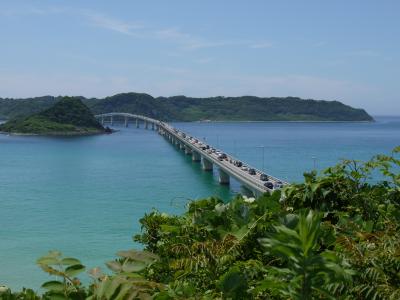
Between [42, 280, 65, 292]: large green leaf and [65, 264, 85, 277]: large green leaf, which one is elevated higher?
[65, 264, 85, 277]: large green leaf

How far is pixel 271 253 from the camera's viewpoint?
210 cm

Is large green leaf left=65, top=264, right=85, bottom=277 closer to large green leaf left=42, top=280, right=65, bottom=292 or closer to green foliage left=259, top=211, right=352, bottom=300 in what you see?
large green leaf left=42, top=280, right=65, bottom=292

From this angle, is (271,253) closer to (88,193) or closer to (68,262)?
(68,262)

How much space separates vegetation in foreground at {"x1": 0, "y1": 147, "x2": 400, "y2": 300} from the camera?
6.95ft

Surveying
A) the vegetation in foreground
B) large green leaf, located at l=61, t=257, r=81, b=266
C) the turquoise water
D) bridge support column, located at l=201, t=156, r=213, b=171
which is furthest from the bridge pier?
large green leaf, located at l=61, t=257, r=81, b=266

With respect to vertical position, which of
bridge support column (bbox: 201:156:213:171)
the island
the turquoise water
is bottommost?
the turquoise water

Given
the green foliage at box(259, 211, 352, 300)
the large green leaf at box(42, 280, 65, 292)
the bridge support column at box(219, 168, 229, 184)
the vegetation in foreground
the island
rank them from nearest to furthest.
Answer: the green foliage at box(259, 211, 352, 300) → the vegetation in foreground → the large green leaf at box(42, 280, 65, 292) → the bridge support column at box(219, 168, 229, 184) → the island

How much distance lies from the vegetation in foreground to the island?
6860 inches

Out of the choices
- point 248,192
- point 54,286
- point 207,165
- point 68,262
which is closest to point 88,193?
point 248,192

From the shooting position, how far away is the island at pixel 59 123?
175500 mm

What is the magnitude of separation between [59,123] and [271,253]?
630ft

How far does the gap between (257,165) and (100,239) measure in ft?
198

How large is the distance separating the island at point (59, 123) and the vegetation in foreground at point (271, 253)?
17425 cm

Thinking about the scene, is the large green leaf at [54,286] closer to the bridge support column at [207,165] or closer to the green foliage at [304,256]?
the green foliage at [304,256]
